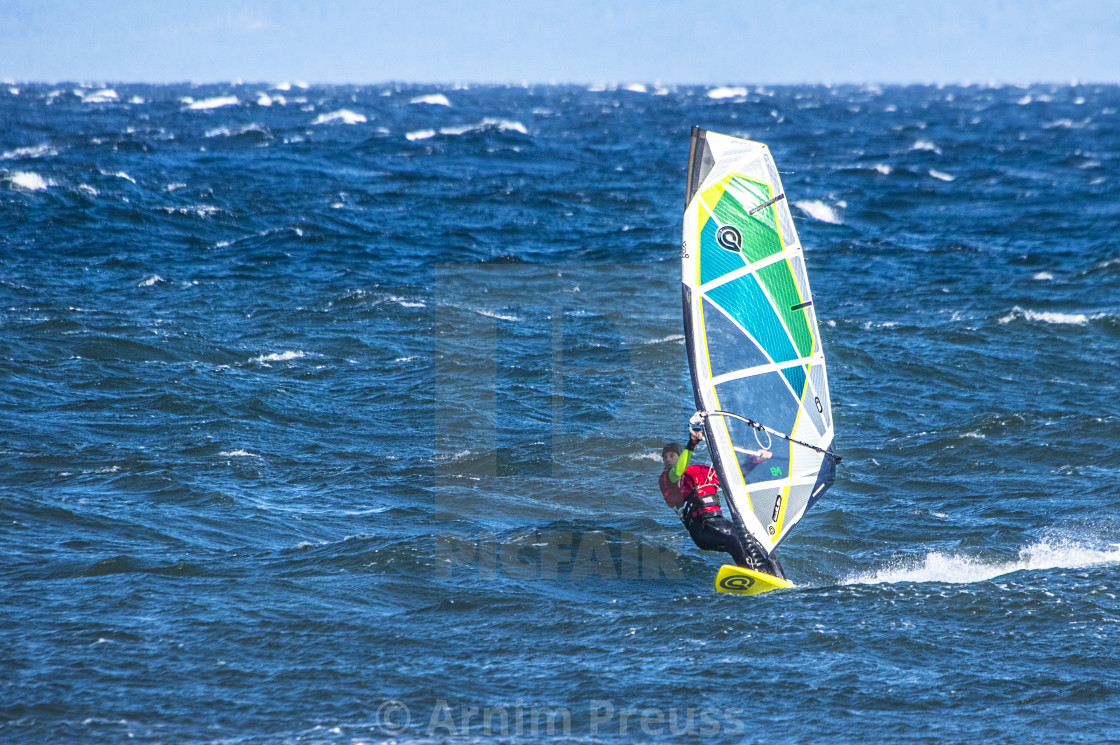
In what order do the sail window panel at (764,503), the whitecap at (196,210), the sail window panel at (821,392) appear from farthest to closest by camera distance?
the whitecap at (196,210), the sail window panel at (821,392), the sail window panel at (764,503)

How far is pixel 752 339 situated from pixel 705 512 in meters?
1.46

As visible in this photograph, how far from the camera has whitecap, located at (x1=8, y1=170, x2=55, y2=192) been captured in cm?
2625

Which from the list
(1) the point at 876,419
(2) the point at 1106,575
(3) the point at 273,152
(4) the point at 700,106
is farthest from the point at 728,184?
(4) the point at 700,106

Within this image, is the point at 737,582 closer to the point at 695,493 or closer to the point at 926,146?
the point at 695,493

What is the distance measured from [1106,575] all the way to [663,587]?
11.7 ft

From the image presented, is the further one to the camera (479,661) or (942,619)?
(942,619)

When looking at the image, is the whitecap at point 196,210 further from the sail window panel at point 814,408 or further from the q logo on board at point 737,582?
the q logo on board at point 737,582

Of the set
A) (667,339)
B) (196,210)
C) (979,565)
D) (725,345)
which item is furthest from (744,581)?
(196,210)

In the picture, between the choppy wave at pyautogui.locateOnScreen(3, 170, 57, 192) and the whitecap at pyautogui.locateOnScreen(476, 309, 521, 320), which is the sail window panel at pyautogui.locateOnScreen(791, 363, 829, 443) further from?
the choppy wave at pyautogui.locateOnScreen(3, 170, 57, 192)

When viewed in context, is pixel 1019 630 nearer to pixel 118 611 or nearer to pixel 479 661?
pixel 479 661

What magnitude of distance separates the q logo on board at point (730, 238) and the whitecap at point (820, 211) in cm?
2091

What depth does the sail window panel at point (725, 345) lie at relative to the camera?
8039 mm

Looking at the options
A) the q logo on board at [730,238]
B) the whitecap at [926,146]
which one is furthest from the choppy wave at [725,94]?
the q logo on board at [730,238]

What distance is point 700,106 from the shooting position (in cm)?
8938
